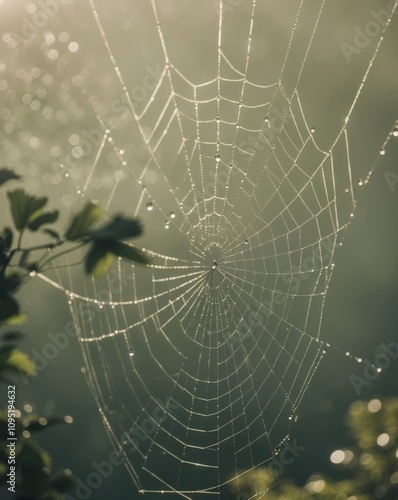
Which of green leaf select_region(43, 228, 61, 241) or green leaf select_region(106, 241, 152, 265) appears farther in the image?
green leaf select_region(43, 228, 61, 241)

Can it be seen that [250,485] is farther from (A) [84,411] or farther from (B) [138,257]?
(A) [84,411]

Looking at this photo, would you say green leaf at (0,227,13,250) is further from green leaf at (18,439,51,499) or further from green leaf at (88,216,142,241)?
green leaf at (18,439,51,499)

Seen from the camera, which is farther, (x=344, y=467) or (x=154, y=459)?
(x=154, y=459)

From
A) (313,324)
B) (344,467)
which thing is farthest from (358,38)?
(313,324)

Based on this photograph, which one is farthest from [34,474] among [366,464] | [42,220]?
[366,464]

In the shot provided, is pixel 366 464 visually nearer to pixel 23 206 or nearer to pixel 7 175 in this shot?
pixel 23 206

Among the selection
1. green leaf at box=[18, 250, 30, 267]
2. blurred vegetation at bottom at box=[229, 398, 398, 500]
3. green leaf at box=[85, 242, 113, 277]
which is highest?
green leaf at box=[85, 242, 113, 277]

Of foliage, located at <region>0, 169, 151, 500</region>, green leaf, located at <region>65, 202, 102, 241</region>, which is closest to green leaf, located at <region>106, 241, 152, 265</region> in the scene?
foliage, located at <region>0, 169, 151, 500</region>
